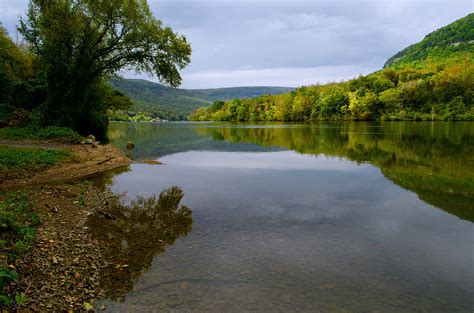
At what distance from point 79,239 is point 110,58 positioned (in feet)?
105

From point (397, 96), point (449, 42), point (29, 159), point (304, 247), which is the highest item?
point (449, 42)

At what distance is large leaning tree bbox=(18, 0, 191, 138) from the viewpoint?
32.5 meters

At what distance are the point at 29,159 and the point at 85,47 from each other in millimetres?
18784

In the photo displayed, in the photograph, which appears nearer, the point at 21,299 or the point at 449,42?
the point at 21,299

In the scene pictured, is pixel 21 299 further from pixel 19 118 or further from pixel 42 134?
pixel 19 118

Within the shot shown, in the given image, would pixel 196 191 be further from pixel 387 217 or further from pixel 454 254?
pixel 454 254

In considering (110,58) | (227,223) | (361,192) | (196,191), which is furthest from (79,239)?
(110,58)

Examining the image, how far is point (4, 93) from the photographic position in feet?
123

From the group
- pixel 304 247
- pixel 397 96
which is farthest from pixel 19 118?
pixel 397 96

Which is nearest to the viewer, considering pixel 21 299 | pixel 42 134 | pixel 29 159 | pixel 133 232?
pixel 21 299

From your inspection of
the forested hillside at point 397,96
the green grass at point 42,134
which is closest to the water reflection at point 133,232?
the green grass at point 42,134

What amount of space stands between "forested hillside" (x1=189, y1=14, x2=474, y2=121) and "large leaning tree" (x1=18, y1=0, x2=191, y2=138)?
3532 inches

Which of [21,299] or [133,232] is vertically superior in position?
[21,299]

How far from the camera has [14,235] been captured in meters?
8.55
